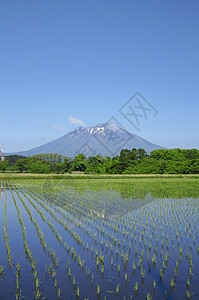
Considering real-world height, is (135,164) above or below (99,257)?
above

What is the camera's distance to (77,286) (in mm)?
3559

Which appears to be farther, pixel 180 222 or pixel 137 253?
pixel 180 222

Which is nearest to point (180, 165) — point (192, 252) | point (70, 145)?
point (192, 252)

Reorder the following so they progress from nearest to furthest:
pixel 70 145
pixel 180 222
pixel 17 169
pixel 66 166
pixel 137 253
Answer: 1. pixel 137 253
2. pixel 180 222
3. pixel 66 166
4. pixel 17 169
5. pixel 70 145

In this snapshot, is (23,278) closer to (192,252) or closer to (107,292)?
(107,292)

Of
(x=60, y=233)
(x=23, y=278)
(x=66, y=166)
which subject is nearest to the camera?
(x=23, y=278)

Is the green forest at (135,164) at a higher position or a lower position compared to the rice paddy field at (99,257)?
higher

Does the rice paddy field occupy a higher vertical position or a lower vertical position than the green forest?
lower

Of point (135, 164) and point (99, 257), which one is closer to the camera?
point (99, 257)

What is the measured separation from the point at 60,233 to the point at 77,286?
281 cm

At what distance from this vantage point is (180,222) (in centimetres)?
753

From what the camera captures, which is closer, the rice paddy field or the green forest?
the rice paddy field

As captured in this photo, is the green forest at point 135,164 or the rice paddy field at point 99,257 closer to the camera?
the rice paddy field at point 99,257

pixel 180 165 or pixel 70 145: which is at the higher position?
pixel 70 145
